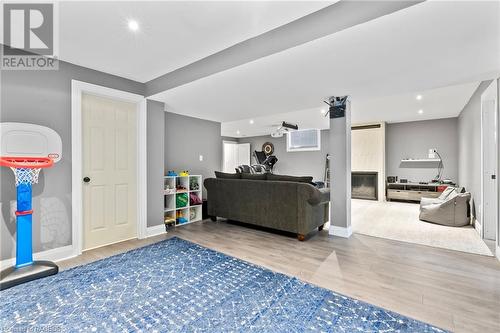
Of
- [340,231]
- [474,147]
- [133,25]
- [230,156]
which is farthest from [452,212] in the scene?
[230,156]

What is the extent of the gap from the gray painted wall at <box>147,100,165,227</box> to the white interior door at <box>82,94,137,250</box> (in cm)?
22

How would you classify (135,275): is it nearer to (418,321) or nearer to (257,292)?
(257,292)

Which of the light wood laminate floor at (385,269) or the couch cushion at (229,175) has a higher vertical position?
the couch cushion at (229,175)

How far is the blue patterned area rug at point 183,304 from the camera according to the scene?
156 cm

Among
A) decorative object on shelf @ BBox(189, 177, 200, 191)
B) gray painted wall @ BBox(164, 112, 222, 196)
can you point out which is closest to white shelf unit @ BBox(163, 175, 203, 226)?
decorative object on shelf @ BBox(189, 177, 200, 191)

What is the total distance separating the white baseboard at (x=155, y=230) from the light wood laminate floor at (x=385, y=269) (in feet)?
0.49

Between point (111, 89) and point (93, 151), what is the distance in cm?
90

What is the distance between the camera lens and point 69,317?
1.65m

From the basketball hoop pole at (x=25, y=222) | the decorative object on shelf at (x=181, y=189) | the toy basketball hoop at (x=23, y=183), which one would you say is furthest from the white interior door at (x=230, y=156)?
the basketball hoop pole at (x=25, y=222)

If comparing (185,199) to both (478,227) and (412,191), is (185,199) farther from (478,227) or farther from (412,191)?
(412,191)

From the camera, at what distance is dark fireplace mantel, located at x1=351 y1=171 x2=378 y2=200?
6962 mm

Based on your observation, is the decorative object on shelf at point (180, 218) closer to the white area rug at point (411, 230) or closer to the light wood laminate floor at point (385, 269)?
the light wood laminate floor at point (385, 269)

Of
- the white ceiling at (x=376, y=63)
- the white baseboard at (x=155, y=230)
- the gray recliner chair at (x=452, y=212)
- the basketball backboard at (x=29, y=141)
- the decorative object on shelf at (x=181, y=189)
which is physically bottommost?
the white baseboard at (x=155, y=230)

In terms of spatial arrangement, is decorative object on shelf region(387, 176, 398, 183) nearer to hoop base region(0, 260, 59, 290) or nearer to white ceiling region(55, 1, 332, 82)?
white ceiling region(55, 1, 332, 82)
